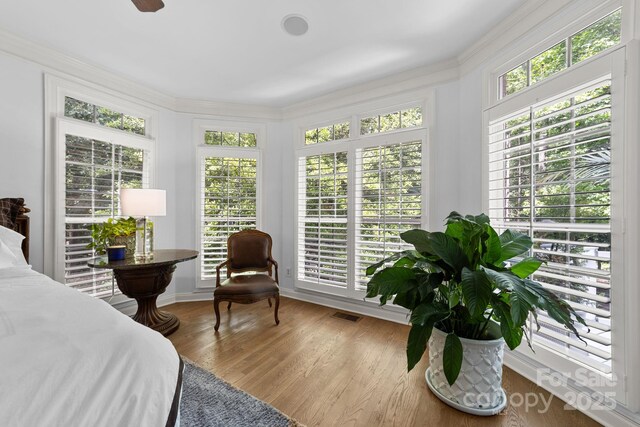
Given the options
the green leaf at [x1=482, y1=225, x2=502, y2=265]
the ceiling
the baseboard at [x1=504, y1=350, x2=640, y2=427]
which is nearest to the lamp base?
the ceiling

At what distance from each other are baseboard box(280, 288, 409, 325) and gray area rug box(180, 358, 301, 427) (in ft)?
5.56

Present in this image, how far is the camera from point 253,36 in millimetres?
2301

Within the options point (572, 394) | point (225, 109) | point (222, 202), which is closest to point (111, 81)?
point (225, 109)

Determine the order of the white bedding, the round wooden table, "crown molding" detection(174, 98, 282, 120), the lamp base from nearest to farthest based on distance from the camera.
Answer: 1. the white bedding
2. the round wooden table
3. the lamp base
4. "crown molding" detection(174, 98, 282, 120)

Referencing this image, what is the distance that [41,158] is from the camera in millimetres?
2486

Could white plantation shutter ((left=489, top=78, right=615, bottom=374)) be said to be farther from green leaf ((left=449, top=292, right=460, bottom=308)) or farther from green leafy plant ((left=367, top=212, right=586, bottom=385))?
green leaf ((left=449, top=292, right=460, bottom=308))

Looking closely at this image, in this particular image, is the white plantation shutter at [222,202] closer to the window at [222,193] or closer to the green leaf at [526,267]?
the window at [222,193]

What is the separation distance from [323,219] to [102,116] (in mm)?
2696

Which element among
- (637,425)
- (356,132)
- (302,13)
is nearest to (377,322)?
(637,425)

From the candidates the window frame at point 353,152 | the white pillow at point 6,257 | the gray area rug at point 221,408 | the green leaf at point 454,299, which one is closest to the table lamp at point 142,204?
the white pillow at point 6,257

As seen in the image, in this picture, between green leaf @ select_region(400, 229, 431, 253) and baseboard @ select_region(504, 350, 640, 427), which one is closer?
baseboard @ select_region(504, 350, 640, 427)

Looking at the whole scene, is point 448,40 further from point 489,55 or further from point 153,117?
point 153,117

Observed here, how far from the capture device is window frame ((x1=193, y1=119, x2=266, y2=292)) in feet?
11.8

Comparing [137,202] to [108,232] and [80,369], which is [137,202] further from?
[80,369]
